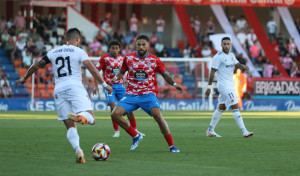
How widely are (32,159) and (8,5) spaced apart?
32.4 meters

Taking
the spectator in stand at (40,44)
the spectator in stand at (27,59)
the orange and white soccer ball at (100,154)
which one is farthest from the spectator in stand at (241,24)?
the orange and white soccer ball at (100,154)

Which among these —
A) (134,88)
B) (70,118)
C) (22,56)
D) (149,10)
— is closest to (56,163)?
(70,118)

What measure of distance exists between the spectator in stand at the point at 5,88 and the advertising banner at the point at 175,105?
1.20ft

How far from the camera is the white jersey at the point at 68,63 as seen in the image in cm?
1102

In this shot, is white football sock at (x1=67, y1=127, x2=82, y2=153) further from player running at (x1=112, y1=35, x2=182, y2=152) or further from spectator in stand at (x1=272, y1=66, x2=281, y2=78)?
spectator in stand at (x1=272, y1=66, x2=281, y2=78)

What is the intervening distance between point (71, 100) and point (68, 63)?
603 millimetres

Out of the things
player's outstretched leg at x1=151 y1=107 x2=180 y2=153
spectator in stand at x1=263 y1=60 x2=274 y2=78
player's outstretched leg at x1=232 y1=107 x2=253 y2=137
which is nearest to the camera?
player's outstretched leg at x1=151 y1=107 x2=180 y2=153

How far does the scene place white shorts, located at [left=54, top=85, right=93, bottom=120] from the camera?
10898mm

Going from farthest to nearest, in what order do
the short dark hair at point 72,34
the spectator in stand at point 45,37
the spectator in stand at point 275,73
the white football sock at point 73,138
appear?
the spectator in stand at point 275,73 < the spectator in stand at point 45,37 < the short dark hair at point 72,34 < the white football sock at point 73,138

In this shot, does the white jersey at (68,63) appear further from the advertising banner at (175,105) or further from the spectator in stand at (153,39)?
the spectator in stand at (153,39)

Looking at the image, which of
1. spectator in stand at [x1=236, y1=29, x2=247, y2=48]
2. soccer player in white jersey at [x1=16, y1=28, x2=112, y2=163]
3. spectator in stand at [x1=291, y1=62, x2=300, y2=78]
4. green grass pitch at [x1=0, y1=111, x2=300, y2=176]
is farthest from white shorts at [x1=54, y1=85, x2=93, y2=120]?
spectator in stand at [x1=236, y1=29, x2=247, y2=48]

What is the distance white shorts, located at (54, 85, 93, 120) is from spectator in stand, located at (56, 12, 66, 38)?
28.0m

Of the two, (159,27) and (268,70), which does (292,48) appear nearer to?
(268,70)

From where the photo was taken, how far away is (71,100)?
430 inches
